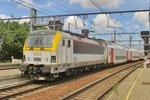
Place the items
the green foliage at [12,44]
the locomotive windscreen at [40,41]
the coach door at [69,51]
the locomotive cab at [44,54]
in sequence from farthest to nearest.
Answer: the green foliage at [12,44]
the coach door at [69,51]
the locomotive windscreen at [40,41]
the locomotive cab at [44,54]

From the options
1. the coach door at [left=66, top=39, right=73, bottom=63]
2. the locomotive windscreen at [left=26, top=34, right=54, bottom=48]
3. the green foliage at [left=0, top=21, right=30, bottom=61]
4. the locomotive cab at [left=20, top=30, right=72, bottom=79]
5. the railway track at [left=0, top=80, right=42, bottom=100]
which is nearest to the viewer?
the railway track at [left=0, top=80, right=42, bottom=100]

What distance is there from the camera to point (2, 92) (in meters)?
15.0

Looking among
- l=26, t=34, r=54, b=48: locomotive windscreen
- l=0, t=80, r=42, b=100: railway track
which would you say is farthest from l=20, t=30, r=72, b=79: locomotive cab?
l=0, t=80, r=42, b=100: railway track

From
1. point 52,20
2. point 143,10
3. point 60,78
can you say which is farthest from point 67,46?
point 52,20

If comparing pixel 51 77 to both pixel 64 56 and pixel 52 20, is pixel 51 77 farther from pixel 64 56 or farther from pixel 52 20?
pixel 52 20

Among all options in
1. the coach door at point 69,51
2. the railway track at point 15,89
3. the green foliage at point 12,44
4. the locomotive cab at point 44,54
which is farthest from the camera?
the green foliage at point 12,44

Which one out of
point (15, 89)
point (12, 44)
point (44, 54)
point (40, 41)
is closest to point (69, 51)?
point (40, 41)

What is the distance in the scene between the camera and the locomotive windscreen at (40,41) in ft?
62.4

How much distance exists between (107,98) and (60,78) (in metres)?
7.08

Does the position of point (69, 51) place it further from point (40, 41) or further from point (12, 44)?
point (12, 44)

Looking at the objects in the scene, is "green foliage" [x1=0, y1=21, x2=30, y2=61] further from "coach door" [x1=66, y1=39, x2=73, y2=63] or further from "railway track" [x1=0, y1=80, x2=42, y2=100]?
"railway track" [x1=0, y1=80, x2=42, y2=100]

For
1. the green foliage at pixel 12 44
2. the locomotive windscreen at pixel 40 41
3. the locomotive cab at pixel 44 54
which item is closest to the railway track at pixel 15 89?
the locomotive cab at pixel 44 54

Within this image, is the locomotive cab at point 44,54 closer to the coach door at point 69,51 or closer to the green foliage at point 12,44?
the coach door at point 69,51

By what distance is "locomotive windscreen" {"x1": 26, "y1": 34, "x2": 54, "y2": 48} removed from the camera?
1902 centimetres
